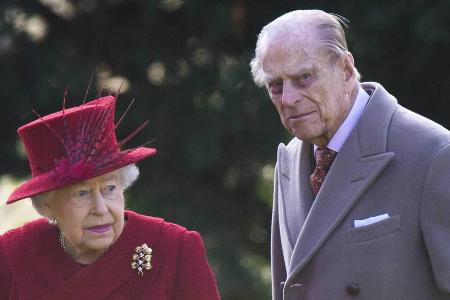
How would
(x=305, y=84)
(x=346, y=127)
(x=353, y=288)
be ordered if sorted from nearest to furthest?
(x=353, y=288), (x=305, y=84), (x=346, y=127)

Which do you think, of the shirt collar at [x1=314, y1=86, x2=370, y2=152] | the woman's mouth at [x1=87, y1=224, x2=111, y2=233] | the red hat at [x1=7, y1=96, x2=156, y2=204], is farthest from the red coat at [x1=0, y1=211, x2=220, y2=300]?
the shirt collar at [x1=314, y1=86, x2=370, y2=152]

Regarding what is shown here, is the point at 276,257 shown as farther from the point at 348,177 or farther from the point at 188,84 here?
the point at 188,84

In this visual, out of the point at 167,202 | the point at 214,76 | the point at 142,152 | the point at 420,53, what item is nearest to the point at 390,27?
the point at 420,53

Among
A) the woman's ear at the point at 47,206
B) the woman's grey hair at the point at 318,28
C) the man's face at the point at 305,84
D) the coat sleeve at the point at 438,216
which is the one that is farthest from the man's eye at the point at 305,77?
the woman's ear at the point at 47,206

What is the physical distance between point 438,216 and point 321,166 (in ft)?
1.70

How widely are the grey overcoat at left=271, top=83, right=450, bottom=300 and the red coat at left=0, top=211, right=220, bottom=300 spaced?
338mm

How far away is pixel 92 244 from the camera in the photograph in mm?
4137

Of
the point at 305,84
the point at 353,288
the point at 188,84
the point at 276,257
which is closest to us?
the point at 353,288

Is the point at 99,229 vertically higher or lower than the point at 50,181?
lower

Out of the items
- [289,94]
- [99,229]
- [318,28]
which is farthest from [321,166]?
[99,229]

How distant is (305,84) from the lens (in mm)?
4168

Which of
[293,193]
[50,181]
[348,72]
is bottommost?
[293,193]

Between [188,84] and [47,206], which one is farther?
[188,84]

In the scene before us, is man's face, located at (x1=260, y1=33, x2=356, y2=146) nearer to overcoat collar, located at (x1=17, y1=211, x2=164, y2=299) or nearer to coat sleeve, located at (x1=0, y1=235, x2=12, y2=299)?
overcoat collar, located at (x1=17, y1=211, x2=164, y2=299)
